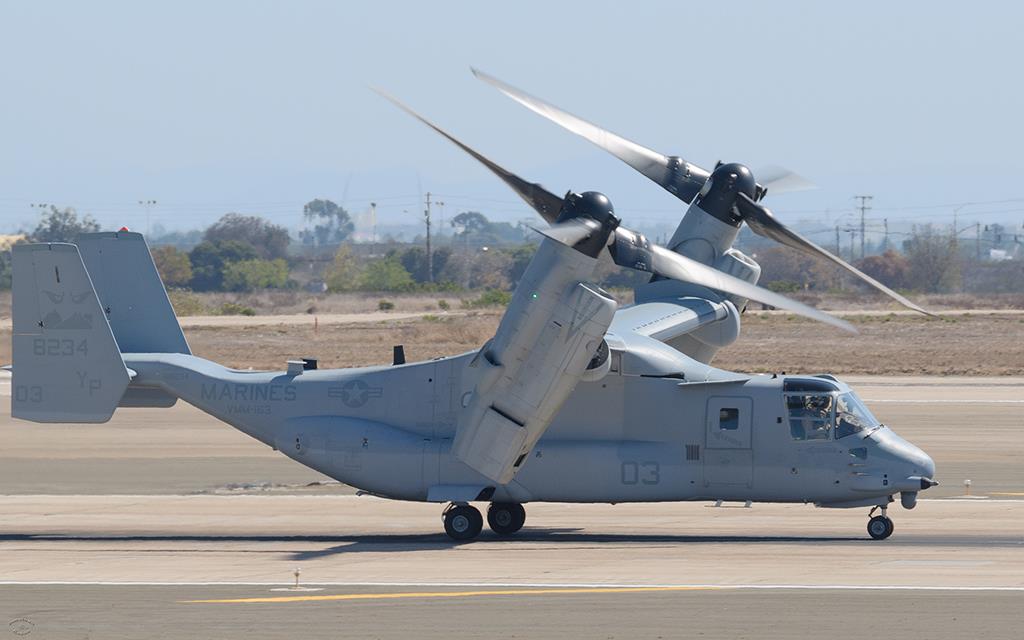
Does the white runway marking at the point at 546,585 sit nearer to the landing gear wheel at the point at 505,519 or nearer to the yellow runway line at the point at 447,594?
the yellow runway line at the point at 447,594

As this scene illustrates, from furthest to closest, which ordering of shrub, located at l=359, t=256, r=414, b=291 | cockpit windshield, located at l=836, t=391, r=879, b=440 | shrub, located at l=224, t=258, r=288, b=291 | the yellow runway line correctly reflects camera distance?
shrub, located at l=224, t=258, r=288, b=291
shrub, located at l=359, t=256, r=414, b=291
cockpit windshield, located at l=836, t=391, r=879, b=440
the yellow runway line

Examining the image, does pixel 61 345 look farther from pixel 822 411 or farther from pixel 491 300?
pixel 491 300

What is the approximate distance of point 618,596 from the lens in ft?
63.2

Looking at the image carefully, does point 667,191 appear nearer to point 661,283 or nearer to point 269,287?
point 661,283

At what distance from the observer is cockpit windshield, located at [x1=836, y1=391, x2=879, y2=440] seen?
959 inches

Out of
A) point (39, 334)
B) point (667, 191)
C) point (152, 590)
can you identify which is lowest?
point (152, 590)

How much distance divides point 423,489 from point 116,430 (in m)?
20.5

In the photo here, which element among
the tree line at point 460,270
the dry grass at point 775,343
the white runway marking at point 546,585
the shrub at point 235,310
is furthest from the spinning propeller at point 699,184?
the tree line at point 460,270

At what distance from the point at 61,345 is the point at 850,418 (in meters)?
13.9

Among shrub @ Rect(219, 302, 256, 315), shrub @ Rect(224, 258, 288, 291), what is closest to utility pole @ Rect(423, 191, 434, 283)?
shrub @ Rect(224, 258, 288, 291)

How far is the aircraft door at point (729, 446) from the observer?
969 inches

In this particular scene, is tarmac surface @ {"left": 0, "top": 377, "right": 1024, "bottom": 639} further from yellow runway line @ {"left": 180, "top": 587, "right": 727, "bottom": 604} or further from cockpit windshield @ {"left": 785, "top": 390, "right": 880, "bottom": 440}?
cockpit windshield @ {"left": 785, "top": 390, "right": 880, "bottom": 440}

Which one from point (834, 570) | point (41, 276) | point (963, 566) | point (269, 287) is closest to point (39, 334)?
point (41, 276)

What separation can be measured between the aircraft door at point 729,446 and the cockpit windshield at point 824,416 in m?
0.75
